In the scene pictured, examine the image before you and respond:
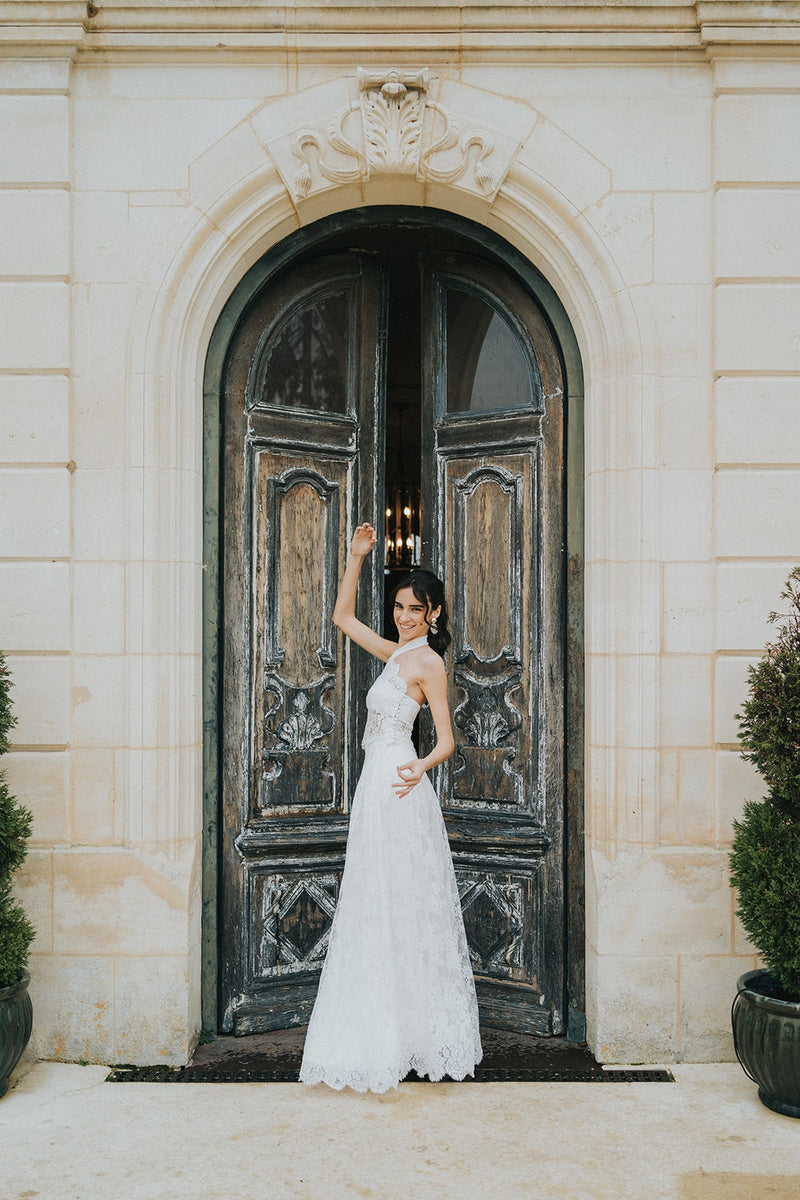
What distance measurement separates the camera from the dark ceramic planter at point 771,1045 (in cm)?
413

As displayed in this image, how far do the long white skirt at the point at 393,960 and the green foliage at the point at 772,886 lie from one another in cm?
122

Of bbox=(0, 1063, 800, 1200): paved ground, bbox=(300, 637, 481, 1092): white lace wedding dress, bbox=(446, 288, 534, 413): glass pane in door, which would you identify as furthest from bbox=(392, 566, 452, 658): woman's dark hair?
bbox=(0, 1063, 800, 1200): paved ground

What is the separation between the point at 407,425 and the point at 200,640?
5.11 m

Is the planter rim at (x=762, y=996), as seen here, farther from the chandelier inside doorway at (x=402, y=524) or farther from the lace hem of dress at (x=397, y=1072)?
the chandelier inside doorway at (x=402, y=524)

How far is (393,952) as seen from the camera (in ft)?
14.8

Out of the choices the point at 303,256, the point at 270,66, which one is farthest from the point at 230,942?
the point at 270,66

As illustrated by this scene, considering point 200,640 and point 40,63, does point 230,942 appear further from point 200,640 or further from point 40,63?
point 40,63

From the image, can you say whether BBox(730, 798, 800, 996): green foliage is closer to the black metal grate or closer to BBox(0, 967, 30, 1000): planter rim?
the black metal grate

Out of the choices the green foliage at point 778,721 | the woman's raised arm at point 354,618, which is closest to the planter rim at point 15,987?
the woman's raised arm at point 354,618

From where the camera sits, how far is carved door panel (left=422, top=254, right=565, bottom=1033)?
5293mm

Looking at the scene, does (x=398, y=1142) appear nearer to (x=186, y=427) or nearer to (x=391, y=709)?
(x=391, y=709)

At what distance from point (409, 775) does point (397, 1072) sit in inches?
47.0

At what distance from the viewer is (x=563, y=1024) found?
520 centimetres

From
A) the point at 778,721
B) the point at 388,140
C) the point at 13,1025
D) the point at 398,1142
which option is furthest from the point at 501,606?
the point at 13,1025
